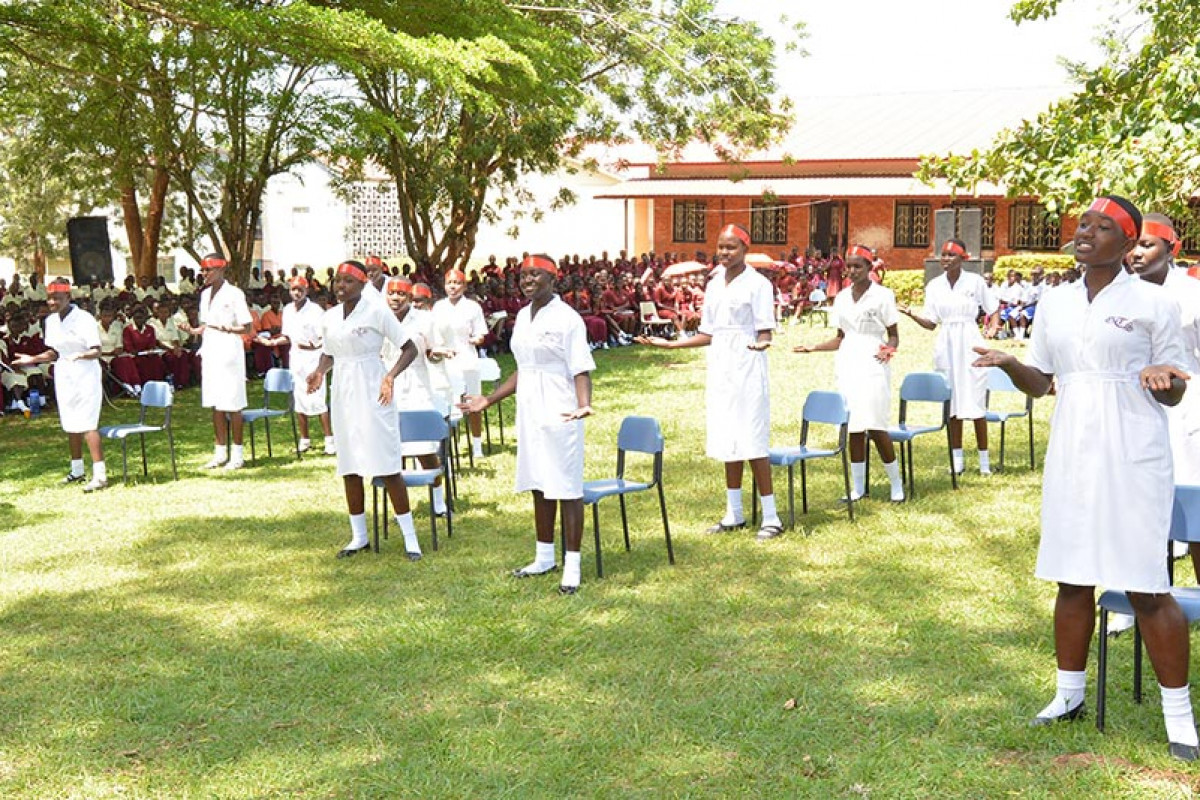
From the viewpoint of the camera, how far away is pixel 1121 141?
750cm

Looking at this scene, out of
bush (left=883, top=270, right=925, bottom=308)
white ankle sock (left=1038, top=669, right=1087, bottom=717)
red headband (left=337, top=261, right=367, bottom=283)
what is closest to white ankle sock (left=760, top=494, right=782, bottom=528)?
red headband (left=337, top=261, right=367, bottom=283)

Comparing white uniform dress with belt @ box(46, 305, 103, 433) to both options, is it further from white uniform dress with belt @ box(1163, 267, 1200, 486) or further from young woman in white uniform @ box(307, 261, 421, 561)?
white uniform dress with belt @ box(1163, 267, 1200, 486)

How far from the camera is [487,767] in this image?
203 inches

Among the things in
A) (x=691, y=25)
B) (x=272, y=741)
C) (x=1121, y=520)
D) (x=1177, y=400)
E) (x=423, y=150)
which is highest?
(x=691, y=25)

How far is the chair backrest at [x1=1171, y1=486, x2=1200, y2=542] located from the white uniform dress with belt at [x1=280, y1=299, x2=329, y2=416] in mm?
8971

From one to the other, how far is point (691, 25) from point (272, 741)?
2041 cm

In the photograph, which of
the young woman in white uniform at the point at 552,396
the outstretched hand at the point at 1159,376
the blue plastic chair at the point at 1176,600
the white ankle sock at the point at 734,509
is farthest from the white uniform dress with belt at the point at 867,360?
the outstretched hand at the point at 1159,376

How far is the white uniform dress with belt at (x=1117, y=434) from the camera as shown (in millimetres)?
4820

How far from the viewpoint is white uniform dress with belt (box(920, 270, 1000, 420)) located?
10898mm

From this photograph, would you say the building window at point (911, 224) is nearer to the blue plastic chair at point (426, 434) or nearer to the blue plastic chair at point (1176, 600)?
the blue plastic chair at point (426, 434)

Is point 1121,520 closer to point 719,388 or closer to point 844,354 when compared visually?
point 719,388

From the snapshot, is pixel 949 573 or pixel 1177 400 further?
pixel 949 573

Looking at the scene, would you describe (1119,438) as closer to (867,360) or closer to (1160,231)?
(1160,231)

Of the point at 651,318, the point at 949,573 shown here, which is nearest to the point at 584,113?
the point at 651,318
